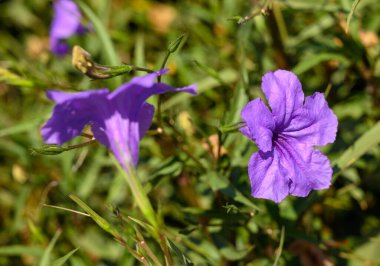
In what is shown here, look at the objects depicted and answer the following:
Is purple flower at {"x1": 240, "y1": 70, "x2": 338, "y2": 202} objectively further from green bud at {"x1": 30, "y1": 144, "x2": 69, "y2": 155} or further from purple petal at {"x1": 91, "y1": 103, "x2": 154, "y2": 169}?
green bud at {"x1": 30, "y1": 144, "x2": 69, "y2": 155}

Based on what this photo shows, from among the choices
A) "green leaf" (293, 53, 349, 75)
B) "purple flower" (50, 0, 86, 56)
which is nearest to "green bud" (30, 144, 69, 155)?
"green leaf" (293, 53, 349, 75)

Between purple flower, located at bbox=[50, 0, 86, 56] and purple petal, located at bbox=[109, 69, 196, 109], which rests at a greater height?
purple petal, located at bbox=[109, 69, 196, 109]

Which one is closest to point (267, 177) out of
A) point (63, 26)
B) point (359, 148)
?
point (359, 148)

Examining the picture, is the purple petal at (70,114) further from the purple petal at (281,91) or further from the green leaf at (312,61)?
the green leaf at (312,61)

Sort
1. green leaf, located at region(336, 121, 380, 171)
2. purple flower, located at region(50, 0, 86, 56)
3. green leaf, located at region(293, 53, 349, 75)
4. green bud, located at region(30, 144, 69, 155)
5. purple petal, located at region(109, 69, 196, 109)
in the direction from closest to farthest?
purple petal, located at region(109, 69, 196, 109)
green bud, located at region(30, 144, 69, 155)
green leaf, located at region(336, 121, 380, 171)
green leaf, located at region(293, 53, 349, 75)
purple flower, located at region(50, 0, 86, 56)

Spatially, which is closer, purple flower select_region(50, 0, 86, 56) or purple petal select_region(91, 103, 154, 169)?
purple petal select_region(91, 103, 154, 169)

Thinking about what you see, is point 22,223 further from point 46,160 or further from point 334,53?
point 334,53

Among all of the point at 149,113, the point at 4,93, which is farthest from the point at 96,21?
the point at 4,93

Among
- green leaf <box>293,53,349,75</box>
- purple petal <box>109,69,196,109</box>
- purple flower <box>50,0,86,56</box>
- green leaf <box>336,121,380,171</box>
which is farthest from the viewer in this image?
purple flower <box>50,0,86,56</box>
